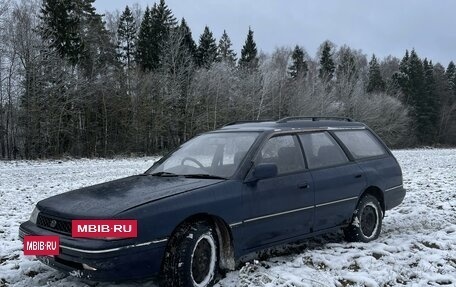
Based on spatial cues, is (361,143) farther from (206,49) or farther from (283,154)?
(206,49)

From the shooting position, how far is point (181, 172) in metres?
5.18

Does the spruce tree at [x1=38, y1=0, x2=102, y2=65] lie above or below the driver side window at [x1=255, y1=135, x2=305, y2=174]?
above

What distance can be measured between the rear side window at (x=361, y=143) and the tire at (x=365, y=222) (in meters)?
0.66

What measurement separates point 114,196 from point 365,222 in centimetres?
379

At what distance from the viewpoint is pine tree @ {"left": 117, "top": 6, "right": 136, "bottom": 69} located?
51.4 m

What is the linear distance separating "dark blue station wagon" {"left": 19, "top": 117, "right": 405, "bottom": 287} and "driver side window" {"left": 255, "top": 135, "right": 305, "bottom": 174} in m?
0.01

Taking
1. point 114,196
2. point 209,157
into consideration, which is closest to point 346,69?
point 209,157

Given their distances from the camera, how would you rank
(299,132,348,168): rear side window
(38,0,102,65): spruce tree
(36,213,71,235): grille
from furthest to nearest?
1. (38,0,102,65): spruce tree
2. (299,132,348,168): rear side window
3. (36,213,71,235): grille

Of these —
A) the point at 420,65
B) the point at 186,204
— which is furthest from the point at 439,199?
the point at 420,65

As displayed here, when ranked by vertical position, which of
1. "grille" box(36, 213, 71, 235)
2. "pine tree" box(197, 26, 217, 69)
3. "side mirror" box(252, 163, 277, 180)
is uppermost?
"pine tree" box(197, 26, 217, 69)

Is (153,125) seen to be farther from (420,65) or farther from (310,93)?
(420,65)

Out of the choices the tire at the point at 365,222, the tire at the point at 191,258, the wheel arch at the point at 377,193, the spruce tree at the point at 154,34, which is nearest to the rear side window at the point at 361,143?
the wheel arch at the point at 377,193

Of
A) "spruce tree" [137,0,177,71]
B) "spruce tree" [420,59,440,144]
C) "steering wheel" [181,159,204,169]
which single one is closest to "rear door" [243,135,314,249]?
"steering wheel" [181,159,204,169]

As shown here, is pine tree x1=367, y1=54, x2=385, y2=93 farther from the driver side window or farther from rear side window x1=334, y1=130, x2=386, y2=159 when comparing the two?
the driver side window
